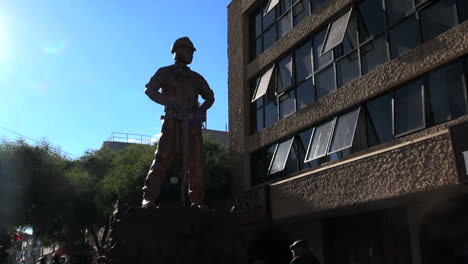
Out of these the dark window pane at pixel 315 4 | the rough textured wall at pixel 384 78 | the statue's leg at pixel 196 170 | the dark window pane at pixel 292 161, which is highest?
the dark window pane at pixel 315 4

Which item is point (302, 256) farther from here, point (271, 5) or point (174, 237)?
point (271, 5)

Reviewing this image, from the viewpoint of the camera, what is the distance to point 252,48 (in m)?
20.2

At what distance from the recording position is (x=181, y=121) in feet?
24.4

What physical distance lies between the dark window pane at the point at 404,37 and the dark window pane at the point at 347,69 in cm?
145

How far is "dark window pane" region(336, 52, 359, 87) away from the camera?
→ 13.9 m

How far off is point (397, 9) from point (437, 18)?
1.41 metres

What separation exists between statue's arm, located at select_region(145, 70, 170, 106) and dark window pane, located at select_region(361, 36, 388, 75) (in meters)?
7.32

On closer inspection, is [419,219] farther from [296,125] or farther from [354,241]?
[296,125]

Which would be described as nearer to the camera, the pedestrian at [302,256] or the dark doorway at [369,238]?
the pedestrian at [302,256]

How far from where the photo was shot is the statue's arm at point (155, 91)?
7.44 metres

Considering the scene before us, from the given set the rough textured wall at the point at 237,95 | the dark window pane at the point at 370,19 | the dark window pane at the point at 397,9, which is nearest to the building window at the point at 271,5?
the rough textured wall at the point at 237,95

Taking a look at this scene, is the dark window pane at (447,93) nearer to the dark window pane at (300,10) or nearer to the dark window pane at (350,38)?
the dark window pane at (350,38)

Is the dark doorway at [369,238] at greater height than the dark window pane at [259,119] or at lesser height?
lesser

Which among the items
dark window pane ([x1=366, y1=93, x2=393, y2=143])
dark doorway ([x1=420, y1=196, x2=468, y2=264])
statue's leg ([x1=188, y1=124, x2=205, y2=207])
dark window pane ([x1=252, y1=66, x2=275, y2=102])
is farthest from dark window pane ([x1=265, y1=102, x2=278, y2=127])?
statue's leg ([x1=188, y1=124, x2=205, y2=207])
